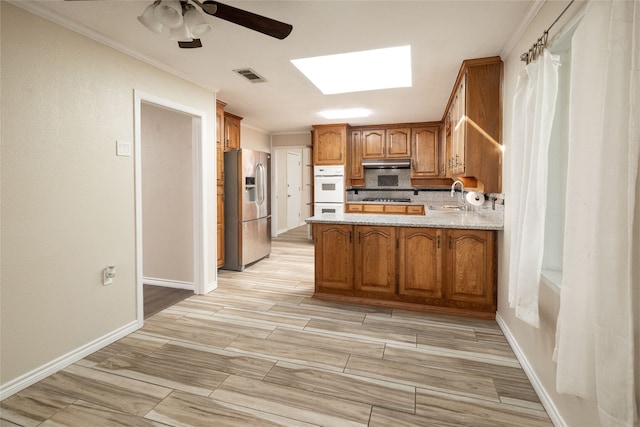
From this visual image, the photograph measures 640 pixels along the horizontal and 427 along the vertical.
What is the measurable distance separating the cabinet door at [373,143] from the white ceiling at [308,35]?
93.0 inches

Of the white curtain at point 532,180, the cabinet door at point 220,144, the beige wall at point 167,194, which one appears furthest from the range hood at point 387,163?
the white curtain at point 532,180

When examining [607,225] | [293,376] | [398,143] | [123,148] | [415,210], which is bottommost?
[293,376]

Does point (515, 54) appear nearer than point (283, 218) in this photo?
Yes

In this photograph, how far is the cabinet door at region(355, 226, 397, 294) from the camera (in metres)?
3.25

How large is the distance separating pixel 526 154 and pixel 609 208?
97 centimetres

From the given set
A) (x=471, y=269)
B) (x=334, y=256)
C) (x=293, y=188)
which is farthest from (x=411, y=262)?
(x=293, y=188)

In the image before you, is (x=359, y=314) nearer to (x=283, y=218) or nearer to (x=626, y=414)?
(x=626, y=414)

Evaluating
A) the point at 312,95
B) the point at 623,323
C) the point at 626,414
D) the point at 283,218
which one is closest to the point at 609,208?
the point at 623,323

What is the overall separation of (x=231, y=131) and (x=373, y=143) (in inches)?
106

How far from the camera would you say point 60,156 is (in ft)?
7.15

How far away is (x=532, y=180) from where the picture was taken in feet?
5.86

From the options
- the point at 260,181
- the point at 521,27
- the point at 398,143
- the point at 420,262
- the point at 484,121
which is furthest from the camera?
the point at 398,143

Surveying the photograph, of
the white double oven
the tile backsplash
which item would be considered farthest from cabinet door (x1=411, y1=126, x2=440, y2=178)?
the white double oven

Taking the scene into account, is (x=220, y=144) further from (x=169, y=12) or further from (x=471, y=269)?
(x=471, y=269)
